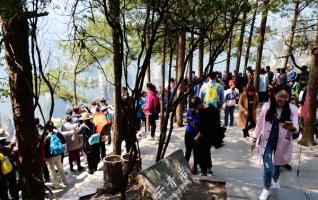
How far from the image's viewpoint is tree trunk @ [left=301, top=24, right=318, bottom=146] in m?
7.68

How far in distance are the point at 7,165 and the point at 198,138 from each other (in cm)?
358

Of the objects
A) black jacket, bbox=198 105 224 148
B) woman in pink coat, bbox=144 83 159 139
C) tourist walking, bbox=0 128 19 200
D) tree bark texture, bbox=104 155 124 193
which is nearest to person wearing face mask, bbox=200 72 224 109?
woman in pink coat, bbox=144 83 159 139

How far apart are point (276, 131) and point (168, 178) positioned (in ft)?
5.34

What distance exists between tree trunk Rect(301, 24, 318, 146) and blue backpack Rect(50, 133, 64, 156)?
18.1 ft

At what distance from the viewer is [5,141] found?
7.13 meters

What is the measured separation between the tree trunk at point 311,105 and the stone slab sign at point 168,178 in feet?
13.9

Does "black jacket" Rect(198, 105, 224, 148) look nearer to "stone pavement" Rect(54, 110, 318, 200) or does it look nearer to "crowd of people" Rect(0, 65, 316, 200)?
"crowd of people" Rect(0, 65, 316, 200)

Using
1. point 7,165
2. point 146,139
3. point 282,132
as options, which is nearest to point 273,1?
point 282,132

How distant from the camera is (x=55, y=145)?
760cm

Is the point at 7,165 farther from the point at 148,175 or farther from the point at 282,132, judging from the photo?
the point at 282,132

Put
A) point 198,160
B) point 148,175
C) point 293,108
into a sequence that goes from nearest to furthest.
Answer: point 148,175, point 293,108, point 198,160

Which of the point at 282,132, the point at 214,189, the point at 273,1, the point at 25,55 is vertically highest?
the point at 273,1

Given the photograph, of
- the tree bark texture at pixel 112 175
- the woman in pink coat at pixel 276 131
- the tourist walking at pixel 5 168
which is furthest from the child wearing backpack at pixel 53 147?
the woman in pink coat at pixel 276 131

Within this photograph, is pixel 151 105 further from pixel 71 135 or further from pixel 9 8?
pixel 9 8
